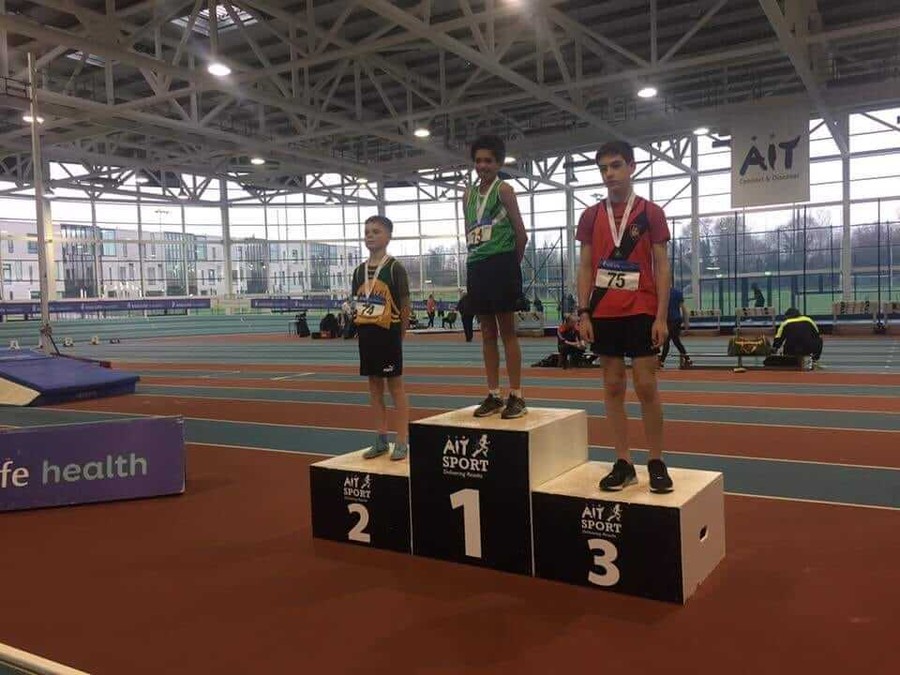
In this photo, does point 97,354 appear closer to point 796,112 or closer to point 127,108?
point 127,108

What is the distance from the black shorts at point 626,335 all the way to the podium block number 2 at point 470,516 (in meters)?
1.01

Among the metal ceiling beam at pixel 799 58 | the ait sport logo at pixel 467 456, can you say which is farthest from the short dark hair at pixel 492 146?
the metal ceiling beam at pixel 799 58

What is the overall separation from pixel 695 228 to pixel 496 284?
25.9 m

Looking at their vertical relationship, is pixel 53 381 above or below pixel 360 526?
above

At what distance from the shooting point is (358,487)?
4.19 metres

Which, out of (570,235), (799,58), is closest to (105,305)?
(570,235)

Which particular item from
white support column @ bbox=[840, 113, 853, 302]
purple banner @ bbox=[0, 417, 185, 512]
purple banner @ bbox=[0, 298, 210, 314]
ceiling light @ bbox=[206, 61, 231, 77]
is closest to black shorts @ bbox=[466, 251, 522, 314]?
purple banner @ bbox=[0, 417, 185, 512]

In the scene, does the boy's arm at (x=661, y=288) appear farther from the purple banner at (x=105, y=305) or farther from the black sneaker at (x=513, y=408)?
the purple banner at (x=105, y=305)

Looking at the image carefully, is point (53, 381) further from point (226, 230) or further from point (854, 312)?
point (226, 230)

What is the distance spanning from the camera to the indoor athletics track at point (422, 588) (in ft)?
9.26

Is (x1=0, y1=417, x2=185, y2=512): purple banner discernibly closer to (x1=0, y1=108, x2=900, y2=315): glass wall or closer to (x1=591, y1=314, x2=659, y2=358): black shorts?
(x1=591, y1=314, x2=659, y2=358): black shorts

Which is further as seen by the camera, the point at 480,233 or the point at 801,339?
the point at 801,339

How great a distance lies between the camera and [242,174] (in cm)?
3331

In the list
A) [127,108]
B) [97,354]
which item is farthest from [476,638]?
[97,354]
